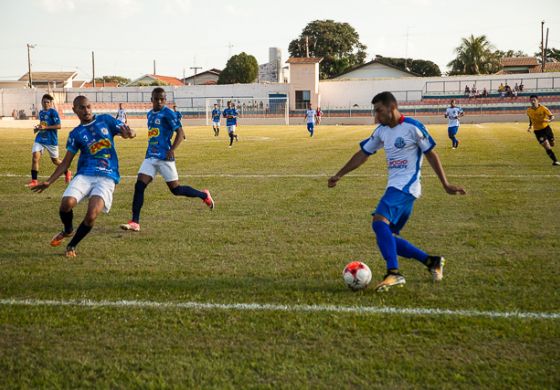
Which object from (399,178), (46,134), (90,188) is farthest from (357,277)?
(46,134)

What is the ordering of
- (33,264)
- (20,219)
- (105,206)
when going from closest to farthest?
(33,264) < (105,206) < (20,219)

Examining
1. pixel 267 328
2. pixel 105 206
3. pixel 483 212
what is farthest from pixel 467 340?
pixel 483 212

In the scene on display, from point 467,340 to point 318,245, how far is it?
304 centimetres

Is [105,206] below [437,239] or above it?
above

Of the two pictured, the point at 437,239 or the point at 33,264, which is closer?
the point at 33,264

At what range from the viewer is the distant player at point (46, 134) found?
1278 cm

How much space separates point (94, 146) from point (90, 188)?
0.50 m

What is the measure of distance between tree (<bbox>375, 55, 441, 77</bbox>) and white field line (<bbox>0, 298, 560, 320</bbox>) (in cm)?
8846

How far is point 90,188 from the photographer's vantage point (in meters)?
Answer: 6.56

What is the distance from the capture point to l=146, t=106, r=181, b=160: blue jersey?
838 cm

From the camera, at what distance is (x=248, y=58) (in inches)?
3034

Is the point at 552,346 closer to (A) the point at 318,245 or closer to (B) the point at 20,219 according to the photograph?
(A) the point at 318,245

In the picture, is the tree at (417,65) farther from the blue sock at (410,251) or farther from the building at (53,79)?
the blue sock at (410,251)

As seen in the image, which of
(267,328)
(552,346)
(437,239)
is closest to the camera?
(552,346)
